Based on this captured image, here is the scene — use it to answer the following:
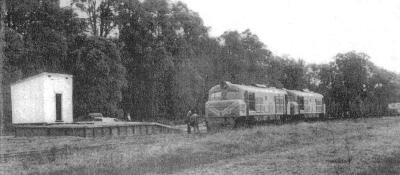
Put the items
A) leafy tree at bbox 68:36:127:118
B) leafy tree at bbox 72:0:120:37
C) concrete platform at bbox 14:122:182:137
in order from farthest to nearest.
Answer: leafy tree at bbox 72:0:120:37 < leafy tree at bbox 68:36:127:118 < concrete platform at bbox 14:122:182:137

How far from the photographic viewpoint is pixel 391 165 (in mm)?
12680

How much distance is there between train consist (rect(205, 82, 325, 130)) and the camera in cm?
2747

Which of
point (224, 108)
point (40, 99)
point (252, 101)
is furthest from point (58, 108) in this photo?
point (252, 101)

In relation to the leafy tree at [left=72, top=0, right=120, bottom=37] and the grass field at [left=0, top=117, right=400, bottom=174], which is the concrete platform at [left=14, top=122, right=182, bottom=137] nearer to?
the grass field at [left=0, top=117, right=400, bottom=174]

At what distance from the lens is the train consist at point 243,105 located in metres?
27.5

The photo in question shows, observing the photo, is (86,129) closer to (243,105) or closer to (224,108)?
(224,108)

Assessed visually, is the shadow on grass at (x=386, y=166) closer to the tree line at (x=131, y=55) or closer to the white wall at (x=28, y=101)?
the white wall at (x=28, y=101)

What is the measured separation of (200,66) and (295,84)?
1018 inches

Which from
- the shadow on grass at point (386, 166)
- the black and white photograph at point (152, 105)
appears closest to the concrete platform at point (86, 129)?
the black and white photograph at point (152, 105)

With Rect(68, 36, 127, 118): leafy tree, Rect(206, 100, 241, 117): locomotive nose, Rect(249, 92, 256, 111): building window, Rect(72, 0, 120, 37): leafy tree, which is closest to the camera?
Rect(206, 100, 241, 117): locomotive nose

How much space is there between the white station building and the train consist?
9.66m

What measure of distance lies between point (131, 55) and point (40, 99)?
15232 millimetres

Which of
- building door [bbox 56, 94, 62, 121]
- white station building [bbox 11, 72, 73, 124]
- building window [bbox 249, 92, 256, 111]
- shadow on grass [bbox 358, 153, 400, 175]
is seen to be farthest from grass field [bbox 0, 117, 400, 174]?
building door [bbox 56, 94, 62, 121]

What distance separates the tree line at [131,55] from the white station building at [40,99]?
248 cm
